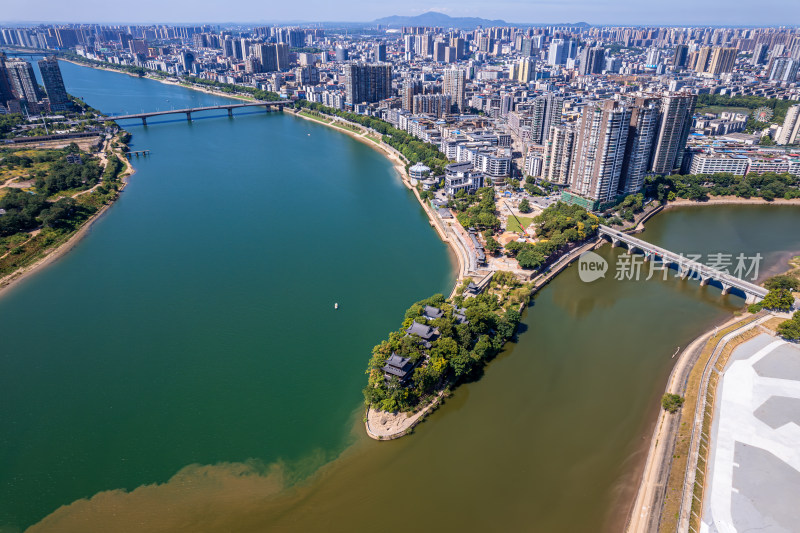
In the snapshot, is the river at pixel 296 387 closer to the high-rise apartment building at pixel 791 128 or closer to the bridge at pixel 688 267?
the bridge at pixel 688 267

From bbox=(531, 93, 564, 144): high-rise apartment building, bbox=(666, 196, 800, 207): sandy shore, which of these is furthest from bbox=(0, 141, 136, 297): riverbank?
bbox=(666, 196, 800, 207): sandy shore

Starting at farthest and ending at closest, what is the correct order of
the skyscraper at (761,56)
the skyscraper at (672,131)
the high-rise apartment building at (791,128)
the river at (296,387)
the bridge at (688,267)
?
1. the skyscraper at (761,56)
2. the high-rise apartment building at (791,128)
3. the skyscraper at (672,131)
4. the bridge at (688,267)
5. the river at (296,387)

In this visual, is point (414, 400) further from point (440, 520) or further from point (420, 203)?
point (420, 203)

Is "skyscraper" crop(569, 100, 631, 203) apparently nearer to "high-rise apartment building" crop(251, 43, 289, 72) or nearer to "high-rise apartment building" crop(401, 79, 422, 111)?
"high-rise apartment building" crop(401, 79, 422, 111)

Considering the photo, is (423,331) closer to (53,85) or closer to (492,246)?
(492,246)

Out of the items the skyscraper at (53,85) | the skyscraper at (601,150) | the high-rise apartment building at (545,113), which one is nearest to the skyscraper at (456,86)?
the high-rise apartment building at (545,113)
